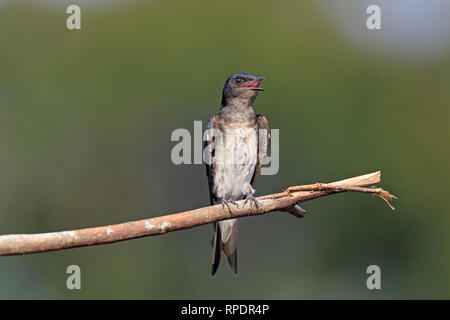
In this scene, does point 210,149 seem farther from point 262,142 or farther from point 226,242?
point 226,242

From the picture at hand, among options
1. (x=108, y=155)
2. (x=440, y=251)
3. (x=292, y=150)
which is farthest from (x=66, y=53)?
(x=440, y=251)

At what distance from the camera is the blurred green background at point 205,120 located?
14.5m

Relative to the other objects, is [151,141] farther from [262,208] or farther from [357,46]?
[262,208]

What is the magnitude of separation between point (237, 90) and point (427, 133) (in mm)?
9276

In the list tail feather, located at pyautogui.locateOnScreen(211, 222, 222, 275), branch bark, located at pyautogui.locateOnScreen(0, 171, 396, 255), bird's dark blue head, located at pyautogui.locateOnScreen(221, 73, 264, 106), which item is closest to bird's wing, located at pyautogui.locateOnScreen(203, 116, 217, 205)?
bird's dark blue head, located at pyautogui.locateOnScreen(221, 73, 264, 106)

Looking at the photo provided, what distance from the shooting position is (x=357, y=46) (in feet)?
52.4

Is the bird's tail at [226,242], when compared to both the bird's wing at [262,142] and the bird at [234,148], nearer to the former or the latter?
the bird at [234,148]

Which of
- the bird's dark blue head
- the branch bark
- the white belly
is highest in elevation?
the bird's dark blue head

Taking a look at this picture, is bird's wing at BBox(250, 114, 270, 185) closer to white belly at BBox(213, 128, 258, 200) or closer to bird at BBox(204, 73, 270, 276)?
bird at BBox(204, 73, 270, 276)

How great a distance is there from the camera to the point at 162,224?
4949 mm

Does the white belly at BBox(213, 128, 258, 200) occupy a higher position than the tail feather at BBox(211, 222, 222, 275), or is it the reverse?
the white belly at BBox(213, 128, 258, 200)

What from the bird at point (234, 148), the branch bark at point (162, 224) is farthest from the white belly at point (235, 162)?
the branch bark at point (162, 224)

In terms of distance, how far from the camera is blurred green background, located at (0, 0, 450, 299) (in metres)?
14.5

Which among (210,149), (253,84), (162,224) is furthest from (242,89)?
(162,224)
